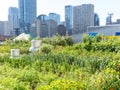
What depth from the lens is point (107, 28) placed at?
31781mm

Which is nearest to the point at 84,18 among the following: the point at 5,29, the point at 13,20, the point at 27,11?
the point at 5,29

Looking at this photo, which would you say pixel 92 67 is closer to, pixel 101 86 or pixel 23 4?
pixel 101 86

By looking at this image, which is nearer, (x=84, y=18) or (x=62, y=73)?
(x=62, y=73)

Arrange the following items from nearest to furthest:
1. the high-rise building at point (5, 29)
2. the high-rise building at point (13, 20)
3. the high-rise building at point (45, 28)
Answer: the high-rise building at point (45, 28)
the high-rise building at point (13, 20)
the high-rise building at point (5, 29)

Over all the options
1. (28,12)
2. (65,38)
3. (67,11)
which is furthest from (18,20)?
(65,38)

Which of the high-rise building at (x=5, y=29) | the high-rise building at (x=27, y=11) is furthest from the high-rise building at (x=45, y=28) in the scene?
the high-rise building at (x=27, y=11)

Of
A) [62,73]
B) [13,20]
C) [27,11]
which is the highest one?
[27,11]

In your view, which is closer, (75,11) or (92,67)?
(92,67)

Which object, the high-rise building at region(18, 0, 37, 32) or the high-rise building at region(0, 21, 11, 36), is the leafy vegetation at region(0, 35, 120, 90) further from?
the high-rise building at region(18, 0, 37, 32)

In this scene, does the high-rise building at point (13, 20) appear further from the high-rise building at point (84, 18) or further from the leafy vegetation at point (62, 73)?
the leafy vegetation at point (62, 73)

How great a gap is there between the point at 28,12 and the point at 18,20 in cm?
436

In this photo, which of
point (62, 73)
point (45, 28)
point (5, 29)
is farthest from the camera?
point (5, 29)

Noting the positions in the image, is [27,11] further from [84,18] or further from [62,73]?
[62,73]

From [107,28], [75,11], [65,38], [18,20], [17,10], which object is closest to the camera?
[65,38]
